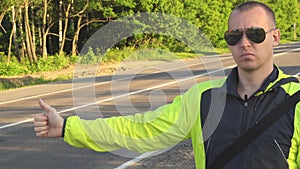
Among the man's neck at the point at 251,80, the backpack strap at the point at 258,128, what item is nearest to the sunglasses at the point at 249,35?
the man's neck at the point at 251,80

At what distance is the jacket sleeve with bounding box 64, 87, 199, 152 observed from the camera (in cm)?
230

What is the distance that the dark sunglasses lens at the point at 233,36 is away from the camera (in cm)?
220

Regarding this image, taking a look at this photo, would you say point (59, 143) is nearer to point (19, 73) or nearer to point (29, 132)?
point (29, 132)

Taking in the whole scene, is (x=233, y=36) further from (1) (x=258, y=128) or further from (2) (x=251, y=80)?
(1) (x=258, y=128)

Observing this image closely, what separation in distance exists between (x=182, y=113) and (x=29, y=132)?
7.29 metres

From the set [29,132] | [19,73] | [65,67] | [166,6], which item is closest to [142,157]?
[29,132]

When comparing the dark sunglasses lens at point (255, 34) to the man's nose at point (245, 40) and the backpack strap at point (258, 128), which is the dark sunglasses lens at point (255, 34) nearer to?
the man's nose at point (245, 40)

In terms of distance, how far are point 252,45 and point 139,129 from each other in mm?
695

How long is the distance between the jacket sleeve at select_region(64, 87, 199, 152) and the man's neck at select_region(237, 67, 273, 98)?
0.23 m

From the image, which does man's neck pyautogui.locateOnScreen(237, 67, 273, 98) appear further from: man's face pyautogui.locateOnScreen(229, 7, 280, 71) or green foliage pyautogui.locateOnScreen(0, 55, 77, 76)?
green foliage pyautogui.locateOnScreen(0, 55, 77, 76)

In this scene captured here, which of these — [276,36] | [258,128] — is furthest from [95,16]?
[258,128]

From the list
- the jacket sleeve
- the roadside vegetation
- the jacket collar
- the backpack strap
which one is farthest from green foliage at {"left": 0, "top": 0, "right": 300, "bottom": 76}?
the backpack strap

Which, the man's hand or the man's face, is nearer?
the man's face

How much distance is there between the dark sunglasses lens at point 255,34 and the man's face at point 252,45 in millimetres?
18
